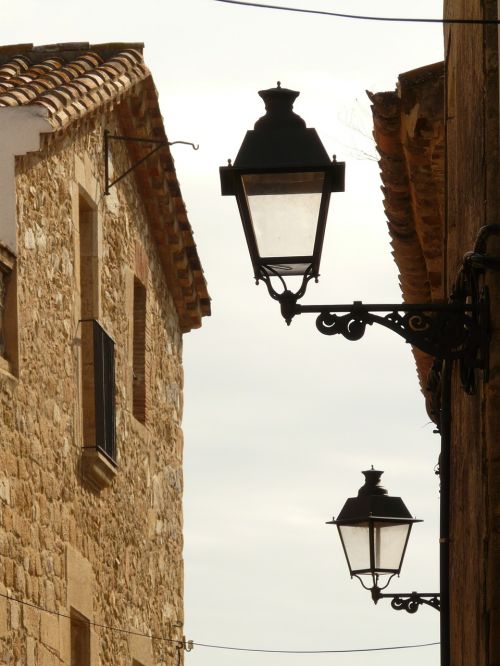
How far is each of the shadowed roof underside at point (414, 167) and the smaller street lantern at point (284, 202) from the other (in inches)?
122

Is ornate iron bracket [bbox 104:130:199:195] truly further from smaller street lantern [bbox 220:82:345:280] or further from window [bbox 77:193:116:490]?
smaller street lantern [bbox 220:82:345:280]

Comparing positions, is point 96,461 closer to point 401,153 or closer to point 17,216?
point 17,216

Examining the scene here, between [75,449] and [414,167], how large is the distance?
3.25 m

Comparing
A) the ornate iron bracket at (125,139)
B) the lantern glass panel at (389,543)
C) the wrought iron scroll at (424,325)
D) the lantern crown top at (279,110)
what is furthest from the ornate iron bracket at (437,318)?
the ornate iron bracket at (125,139)

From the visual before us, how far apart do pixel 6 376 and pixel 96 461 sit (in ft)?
6.74

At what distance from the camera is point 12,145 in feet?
29.4

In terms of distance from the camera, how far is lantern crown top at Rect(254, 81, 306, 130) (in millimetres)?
5227

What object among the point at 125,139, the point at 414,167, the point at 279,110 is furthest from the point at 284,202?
the point at 125,139

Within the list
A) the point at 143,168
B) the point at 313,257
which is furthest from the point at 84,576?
the point at 313,257

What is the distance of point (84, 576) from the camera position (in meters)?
10.3

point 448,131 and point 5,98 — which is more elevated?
point 5,98

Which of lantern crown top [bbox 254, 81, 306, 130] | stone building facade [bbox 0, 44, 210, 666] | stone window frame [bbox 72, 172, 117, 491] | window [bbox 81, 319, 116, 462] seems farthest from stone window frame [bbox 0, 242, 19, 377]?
lantern crown top [bbox 254, 81, 306, 130]

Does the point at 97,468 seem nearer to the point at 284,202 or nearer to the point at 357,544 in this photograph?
the point at 357,544

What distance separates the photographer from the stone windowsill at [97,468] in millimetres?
10516
